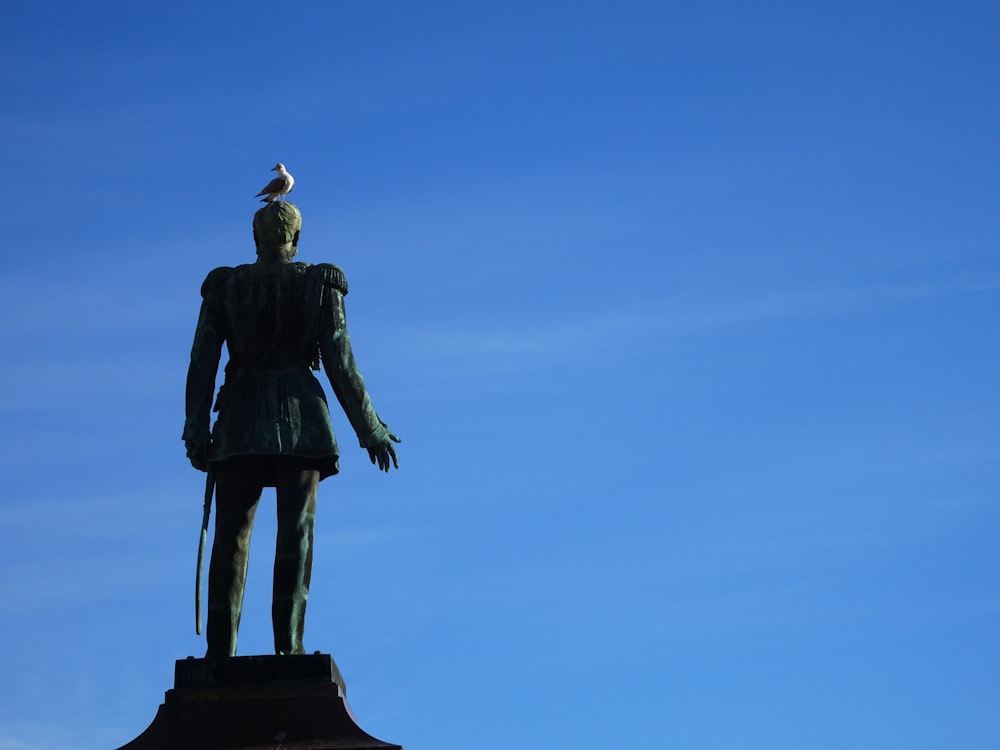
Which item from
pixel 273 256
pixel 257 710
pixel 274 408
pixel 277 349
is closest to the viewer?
pixel 257 710

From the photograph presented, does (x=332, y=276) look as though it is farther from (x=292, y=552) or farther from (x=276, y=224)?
(x=292, y=552)

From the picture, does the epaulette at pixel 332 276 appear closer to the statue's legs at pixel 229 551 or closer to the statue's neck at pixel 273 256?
the statue's neck at pixel 273 256

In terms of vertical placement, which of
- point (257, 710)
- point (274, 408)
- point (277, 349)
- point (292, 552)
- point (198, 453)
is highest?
point (277, 349)

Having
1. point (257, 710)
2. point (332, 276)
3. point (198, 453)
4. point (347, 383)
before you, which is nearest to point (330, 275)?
point (332, 276)

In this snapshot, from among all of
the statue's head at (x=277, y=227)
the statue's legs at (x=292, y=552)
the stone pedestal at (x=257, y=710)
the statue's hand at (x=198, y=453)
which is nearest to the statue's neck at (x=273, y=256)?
the statue's head at (x=277, y=227)

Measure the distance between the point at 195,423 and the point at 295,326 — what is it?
1278 millimetres

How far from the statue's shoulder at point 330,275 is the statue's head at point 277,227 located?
429 millimetres

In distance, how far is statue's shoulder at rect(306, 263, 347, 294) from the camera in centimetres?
1667

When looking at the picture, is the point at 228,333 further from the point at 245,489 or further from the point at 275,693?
the point at 275,693

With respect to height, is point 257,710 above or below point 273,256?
below

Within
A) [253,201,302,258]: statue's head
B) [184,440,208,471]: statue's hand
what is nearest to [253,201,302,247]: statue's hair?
[253,201,302,258]: statue's head

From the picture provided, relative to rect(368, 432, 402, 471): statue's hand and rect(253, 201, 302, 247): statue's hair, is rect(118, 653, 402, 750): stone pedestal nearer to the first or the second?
rect(368, 432, 402, 471): statue's hand

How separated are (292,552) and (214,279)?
9.03ft

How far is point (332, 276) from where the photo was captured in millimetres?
16734
